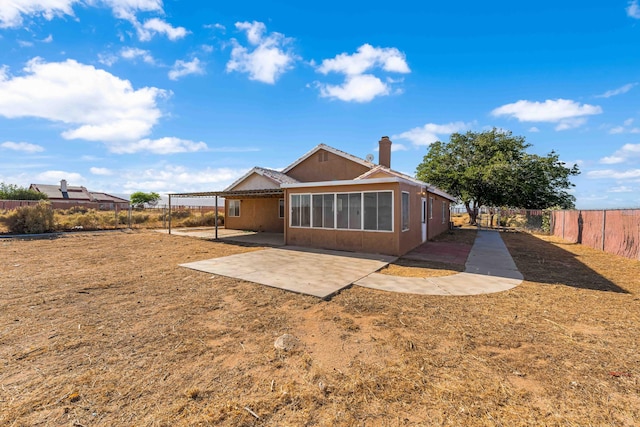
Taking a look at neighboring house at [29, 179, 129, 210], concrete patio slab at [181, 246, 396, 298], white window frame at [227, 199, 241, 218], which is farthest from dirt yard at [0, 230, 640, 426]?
neighboring house at [29, 179, 129, 210]

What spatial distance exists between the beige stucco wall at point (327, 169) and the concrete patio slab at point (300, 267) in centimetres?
709

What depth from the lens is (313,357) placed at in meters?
3.16

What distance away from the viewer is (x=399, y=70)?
39.3 ft

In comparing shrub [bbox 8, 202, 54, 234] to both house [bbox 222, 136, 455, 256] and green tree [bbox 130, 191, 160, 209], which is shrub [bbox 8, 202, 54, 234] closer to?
house [bbox 222, 136, 455, 256]

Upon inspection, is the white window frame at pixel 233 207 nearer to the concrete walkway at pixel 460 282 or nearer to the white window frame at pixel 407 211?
the white window frame at pixel 407 211

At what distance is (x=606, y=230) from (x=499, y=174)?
44.3 feet

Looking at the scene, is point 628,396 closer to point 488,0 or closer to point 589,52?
point 488,0

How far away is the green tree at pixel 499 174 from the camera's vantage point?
2434 centimetres

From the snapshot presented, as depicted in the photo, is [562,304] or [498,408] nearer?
[498,408]

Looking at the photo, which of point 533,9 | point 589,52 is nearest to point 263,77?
point 533,9

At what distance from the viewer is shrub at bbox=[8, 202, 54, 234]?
50.5 ft

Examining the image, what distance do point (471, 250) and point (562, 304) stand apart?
6.47m

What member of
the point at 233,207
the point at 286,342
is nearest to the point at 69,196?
the point at 233,207

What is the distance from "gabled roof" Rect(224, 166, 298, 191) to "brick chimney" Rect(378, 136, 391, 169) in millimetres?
5665
